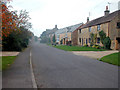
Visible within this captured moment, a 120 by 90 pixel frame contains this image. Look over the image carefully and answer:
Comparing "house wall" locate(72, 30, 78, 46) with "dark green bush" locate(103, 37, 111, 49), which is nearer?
"dark green bush" locate(103, 37, 111, 49)

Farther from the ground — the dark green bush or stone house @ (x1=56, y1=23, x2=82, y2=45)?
stone house @ (x1=56, y1=23, x2=82, y2=45)

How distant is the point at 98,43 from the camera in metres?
31.4

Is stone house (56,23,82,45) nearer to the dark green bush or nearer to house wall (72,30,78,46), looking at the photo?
house wall (72,30,78,46)

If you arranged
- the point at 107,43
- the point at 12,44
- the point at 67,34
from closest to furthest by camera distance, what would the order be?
the point at 107,43 < the point at 12,44 < the point at 67,34

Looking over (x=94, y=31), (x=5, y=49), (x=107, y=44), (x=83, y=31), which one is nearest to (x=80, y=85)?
(x=107, y=44)

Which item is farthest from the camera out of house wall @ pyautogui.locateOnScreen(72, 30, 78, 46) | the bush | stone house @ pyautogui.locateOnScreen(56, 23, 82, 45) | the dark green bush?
stone house @ pyautogui.locateOnScreen(56, 23, 82, 45)

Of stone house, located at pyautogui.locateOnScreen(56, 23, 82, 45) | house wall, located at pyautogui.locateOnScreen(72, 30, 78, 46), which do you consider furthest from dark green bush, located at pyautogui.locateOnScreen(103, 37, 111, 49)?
stone house, located at pyautogui.locateOnScreen(56, 23, 82, 45)

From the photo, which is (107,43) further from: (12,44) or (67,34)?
(67,34)

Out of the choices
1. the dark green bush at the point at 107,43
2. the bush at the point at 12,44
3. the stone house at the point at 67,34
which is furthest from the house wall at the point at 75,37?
the bush at the point at 12,44

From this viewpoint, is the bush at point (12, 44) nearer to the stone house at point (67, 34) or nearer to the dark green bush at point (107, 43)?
the dark green bush at point (107, 43)

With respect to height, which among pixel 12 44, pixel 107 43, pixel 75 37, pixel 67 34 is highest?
pixel 67 34

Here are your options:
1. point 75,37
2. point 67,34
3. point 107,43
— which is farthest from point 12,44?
point 67,34

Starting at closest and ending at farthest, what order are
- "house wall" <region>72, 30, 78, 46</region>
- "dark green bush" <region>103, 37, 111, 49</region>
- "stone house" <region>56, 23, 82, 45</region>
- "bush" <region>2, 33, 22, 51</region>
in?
"dark green bush" <region>103, 37, 111, 49</region> → "bush" <region>2, 33, 22, 51</region> → "house wall" <region>72, 30, 78, 46</region> → "stone house" <region>56, 23, 82, 45</region>

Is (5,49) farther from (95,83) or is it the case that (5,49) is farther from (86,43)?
(95,83)
